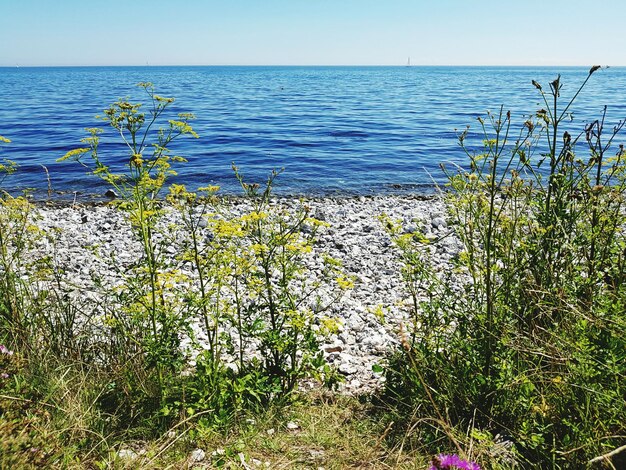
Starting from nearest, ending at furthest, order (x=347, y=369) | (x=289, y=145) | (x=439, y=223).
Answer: (x=347, y=369) → (x=439, y=223) → (x=289, y=145)

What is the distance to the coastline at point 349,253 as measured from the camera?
550cm

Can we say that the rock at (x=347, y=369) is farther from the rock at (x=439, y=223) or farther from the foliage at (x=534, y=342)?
the rock at (x=439, y=223)

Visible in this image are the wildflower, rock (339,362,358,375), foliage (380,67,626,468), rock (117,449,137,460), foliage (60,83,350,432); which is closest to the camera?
the wildflower

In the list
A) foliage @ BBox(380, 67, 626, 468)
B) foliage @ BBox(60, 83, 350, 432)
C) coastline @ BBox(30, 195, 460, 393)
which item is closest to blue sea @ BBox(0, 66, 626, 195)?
coastline @ BBox(30, 195, 460, 393)

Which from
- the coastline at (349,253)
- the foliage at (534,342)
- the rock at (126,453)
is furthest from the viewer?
the coastline at (349,253)

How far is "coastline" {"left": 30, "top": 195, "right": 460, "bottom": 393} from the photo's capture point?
5496 mm

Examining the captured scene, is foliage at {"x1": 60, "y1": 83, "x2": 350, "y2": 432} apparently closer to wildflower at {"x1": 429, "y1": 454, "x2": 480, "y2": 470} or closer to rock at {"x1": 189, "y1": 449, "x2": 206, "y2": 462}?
rock at {"x1": 189, "y1": 449, "x2": 206, "y2": 462}

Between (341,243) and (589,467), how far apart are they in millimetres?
6379

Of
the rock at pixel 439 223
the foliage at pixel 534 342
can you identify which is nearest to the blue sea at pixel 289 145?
the rock at pixel 439 223

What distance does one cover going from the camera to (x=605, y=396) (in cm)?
271

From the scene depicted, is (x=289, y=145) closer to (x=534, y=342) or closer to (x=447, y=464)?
(x=534, y=342)

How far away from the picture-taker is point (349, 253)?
8.61 metres

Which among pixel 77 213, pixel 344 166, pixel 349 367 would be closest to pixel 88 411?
pixel 349 367

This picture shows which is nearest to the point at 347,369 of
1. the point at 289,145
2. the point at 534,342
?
the point at 534,342
